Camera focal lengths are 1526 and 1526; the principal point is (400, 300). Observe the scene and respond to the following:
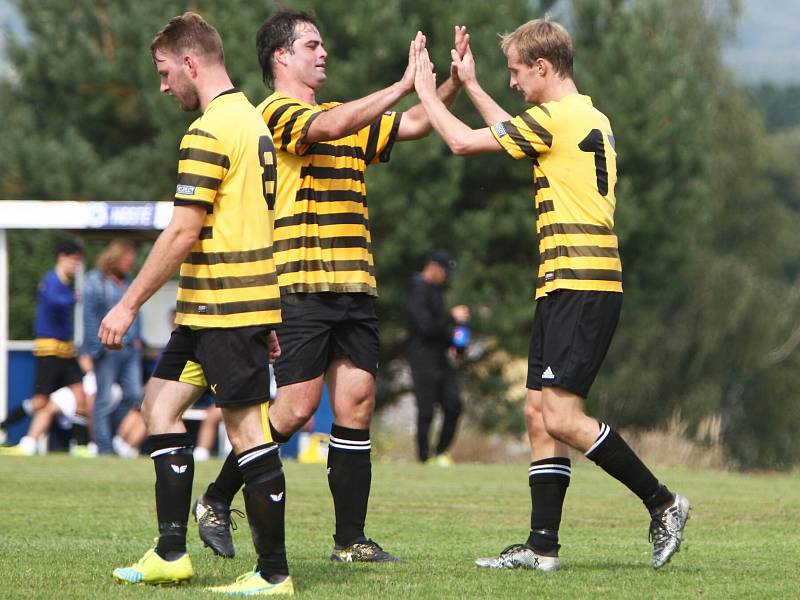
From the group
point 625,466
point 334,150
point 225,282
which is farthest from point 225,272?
point 625,466

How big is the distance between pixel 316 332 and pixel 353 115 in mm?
1092

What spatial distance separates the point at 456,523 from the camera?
31.1 ft

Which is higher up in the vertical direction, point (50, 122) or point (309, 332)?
point (50, 122)

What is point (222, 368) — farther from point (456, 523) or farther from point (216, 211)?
point (456, 523)

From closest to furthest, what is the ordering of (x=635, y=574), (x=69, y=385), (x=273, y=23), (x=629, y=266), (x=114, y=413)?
1. (x=635, y=574)
2. (x=273, y=23)
3. (x=69, y=385)
4. (x=114, y=413)
5. (x=629, y=266)

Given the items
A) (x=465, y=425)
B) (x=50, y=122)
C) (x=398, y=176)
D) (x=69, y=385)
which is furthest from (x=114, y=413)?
(x=50, y=122)

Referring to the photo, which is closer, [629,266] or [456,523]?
[456,523]

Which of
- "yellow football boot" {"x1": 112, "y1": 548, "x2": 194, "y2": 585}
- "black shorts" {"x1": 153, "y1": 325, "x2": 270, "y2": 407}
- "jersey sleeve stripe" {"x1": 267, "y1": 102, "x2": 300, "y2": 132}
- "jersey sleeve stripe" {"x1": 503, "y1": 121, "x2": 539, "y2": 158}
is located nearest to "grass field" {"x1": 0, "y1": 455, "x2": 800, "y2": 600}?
"yellow football boot" {"x1": 112, "y1": 548, "x2": 194, "y2": 585}

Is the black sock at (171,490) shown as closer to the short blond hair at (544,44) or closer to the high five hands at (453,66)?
the high five hands at (453,66)

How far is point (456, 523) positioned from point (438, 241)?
1608 cm

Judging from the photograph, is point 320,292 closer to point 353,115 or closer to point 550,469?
point 353,115

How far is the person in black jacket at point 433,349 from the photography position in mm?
16781

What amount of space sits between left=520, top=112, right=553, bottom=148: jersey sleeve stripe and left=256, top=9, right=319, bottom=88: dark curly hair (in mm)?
1254

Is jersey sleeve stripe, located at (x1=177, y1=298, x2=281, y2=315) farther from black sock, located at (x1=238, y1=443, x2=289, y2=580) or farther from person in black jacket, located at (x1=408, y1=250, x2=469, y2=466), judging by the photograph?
person in black jacket, located at (x1=408, y1=250, x2=469, y2=466)
